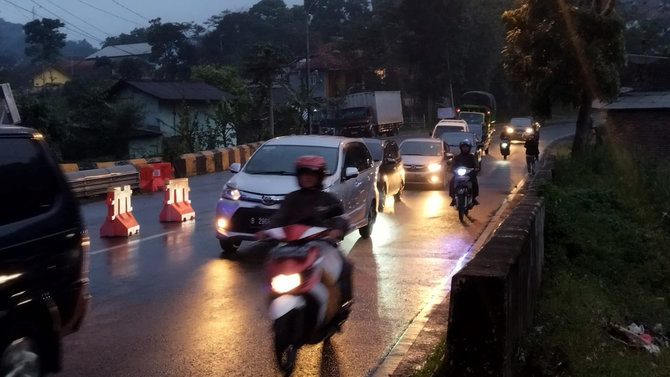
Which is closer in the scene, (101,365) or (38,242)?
(38,242)

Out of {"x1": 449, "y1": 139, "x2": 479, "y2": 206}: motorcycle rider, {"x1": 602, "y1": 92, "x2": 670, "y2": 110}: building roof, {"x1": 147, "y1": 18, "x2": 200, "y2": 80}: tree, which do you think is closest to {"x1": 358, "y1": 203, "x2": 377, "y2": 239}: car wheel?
{"x1": 449, "y1": 139, "x2": 479, "y2": 206}: motorcycle rider

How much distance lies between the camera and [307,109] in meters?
48.3

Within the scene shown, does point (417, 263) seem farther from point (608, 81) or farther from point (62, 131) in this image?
point (62, 131)

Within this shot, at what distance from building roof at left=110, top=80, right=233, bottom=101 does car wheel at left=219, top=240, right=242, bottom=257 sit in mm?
34905

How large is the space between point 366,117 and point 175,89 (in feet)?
47.8

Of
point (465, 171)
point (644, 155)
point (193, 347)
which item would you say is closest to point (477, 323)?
point (193, 347)

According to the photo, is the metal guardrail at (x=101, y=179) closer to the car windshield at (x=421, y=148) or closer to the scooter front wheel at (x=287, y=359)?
the car windshield at (x=421, y=148)

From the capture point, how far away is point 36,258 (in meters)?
5.22

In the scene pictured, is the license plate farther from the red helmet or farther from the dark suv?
the dark suv

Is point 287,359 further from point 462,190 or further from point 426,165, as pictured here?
point 426,165

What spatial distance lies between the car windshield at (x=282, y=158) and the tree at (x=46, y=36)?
259 ft

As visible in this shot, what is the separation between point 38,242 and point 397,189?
15584 millimetres

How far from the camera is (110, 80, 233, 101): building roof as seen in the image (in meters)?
47.5

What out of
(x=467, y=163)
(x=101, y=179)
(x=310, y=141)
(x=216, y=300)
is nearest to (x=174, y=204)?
(x=310, y=141)
